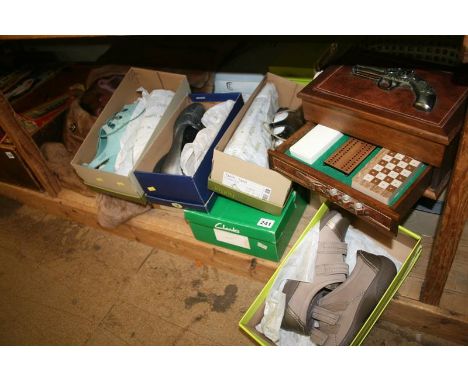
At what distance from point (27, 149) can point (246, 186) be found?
3.08 feet

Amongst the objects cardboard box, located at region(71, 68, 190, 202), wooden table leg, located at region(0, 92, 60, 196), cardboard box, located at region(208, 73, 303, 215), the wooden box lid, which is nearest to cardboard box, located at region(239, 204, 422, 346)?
cardboard box, located at region(208, 73, 303, 215)

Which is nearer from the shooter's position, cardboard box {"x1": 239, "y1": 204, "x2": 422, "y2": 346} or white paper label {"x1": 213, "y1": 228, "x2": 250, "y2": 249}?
cardboard box {"x1": 239, "y1": 204, "x2": 422, "y2": 346}

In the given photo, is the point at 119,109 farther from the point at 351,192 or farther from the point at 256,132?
the point at 351,192

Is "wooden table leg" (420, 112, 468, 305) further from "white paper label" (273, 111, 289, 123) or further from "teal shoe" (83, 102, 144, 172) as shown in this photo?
"teal shoe" (83, 102, 144, 172)

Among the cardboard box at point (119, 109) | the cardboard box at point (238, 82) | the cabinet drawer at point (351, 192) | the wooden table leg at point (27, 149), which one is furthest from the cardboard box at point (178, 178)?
the wooden table leg at point (27, 149)

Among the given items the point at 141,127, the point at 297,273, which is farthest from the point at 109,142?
the point at 297,273

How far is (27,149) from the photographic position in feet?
4.46

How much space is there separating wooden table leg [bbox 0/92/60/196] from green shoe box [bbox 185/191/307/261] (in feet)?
2.39

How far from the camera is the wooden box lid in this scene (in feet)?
2.11

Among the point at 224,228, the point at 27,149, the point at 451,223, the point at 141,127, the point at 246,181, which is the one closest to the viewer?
the point at 451,223
